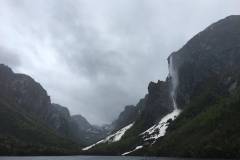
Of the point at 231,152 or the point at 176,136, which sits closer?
the point at 231,152

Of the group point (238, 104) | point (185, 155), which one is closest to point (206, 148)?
point (185, 155)

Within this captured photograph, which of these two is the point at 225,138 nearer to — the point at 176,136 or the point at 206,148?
the point at 206,148

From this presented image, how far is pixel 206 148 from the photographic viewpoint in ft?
439

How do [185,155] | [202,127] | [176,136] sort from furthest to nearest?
1. [176,136]
2. [202,127]
3. [185,155]

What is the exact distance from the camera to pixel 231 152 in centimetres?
11806

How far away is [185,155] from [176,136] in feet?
150

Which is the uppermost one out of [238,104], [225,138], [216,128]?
[238,104]

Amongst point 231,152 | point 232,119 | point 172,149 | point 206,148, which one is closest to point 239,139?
point 231,152

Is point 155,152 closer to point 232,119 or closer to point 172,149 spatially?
point 172,149

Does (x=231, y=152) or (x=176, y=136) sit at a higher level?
(x=176, y=136)

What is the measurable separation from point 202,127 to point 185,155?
130 feet

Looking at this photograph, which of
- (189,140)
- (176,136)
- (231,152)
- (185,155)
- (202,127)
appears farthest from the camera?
(176,136)

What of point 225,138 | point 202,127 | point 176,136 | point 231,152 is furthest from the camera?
point 176,136

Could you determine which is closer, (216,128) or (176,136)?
(216,128)
